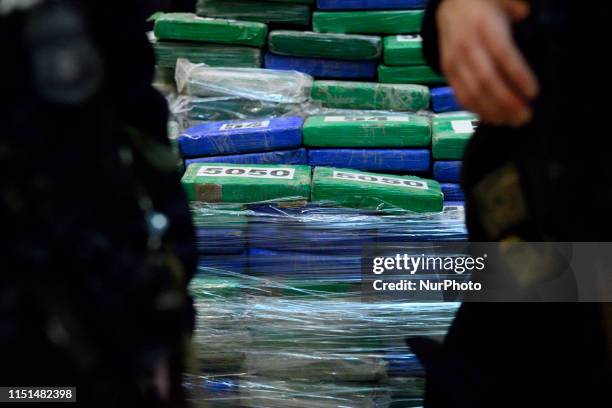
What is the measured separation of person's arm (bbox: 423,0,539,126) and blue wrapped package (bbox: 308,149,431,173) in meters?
1.32

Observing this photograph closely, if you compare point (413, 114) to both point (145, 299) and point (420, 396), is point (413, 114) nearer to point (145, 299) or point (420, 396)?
point (420, 396)

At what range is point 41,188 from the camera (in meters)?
0.53

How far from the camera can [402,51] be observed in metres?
2.28

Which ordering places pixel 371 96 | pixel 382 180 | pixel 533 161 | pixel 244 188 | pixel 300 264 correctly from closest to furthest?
pixel 533 161
pixel 300 264
pixel 244 188
pixel 382 180
pixel 371 96

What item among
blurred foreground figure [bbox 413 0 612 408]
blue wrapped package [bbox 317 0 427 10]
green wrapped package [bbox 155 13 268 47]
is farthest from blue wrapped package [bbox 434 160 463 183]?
blurred foreground figure [bbox 413 0 612 408]

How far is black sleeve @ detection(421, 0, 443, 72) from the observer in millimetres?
707

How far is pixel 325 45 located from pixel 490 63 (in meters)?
1.77

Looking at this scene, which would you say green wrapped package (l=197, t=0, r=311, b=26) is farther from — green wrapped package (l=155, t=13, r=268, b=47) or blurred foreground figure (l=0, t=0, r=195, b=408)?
blurred foreground figure (l=0, t=0, r=195, b=408)

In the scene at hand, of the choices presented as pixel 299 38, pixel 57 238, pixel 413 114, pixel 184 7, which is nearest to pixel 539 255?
pixel 57 238

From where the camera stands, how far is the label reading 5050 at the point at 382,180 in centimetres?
175

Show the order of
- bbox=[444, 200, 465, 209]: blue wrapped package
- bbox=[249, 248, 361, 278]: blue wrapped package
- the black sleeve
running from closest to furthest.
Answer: the black sleeve < bbox=[249, 248, 361, 278]: blue wrapped package < bbox=[444, 200, 465, 209]: blue wrapped package

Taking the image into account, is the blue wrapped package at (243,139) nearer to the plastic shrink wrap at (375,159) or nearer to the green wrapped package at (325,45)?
the plastic shrink wrap at (375,159)

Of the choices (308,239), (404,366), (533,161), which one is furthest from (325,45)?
(533,161)

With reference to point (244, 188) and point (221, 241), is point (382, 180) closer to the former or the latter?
point (244, 188)
